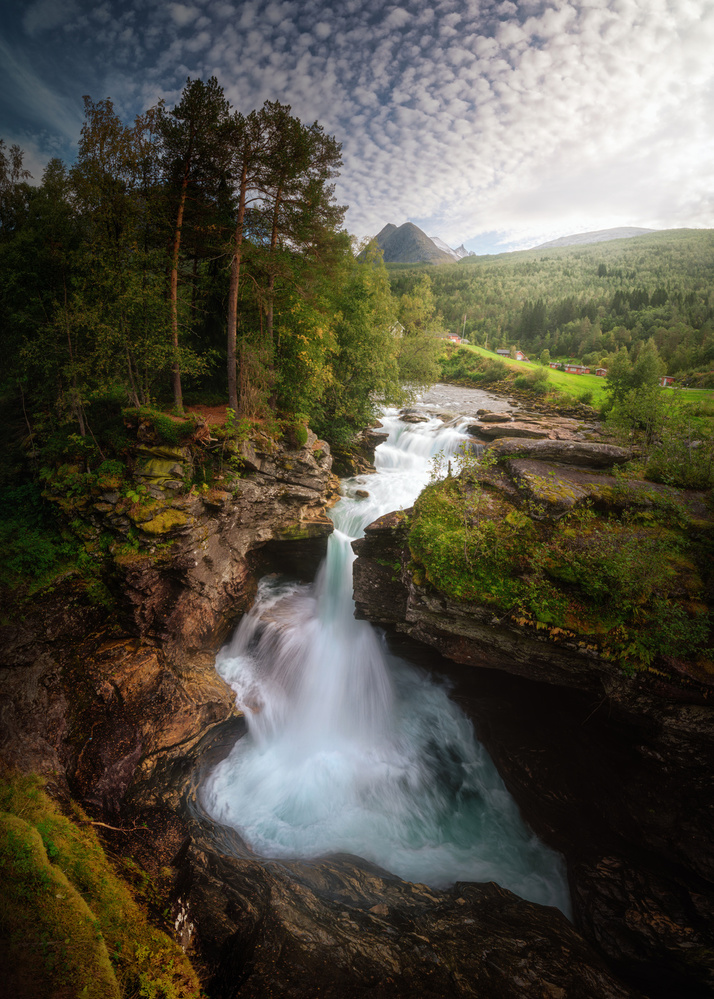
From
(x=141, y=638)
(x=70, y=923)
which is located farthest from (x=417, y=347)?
(x=70, y=923)

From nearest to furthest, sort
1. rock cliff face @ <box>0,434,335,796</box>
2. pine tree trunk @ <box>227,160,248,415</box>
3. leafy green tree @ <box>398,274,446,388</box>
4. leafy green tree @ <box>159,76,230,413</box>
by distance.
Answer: rock cliff face @ <box>0,434,335,796</box>, leafy green tree @ <box>159,76,230,413</box>, pine tree trunk @ <box>227,160,248,415</box>, leafy green tree @ <box>398,274,446,388</box>

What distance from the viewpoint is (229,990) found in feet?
17.6

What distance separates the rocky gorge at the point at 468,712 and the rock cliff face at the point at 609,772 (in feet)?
0.12

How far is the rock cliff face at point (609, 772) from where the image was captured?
23.0 feet

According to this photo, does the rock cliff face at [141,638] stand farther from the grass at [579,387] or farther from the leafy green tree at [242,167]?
the grass at [579,387]

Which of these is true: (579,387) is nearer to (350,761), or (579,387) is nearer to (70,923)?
(350,761)

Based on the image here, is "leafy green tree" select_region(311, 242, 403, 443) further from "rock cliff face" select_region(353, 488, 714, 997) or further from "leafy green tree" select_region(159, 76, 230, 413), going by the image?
"rock cliff face" select_region(353, 488, 714, 997)

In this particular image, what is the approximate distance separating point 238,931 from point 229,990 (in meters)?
0.87

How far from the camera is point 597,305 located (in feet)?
287

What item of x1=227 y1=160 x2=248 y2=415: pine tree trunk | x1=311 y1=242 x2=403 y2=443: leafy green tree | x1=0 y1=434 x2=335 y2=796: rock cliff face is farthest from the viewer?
x1=311 y1=242 x2=403 y2=443: leafy green tree

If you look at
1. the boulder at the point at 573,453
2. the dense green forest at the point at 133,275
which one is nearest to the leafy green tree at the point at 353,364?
the dense green forest at the point at 133,275

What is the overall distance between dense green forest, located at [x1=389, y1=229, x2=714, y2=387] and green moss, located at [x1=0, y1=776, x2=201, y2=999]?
53057 millimetres

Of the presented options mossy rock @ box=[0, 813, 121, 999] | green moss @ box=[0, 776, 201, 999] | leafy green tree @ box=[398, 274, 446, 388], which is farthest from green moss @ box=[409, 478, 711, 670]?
leafy green tree @ box=[398, 274, 446, 388]

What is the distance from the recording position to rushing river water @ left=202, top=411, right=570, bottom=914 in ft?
29.9
